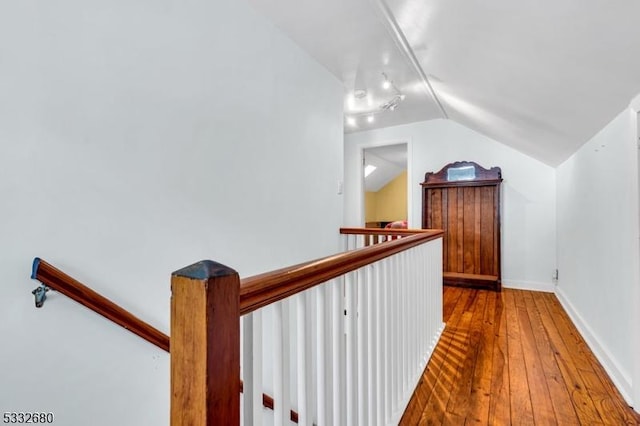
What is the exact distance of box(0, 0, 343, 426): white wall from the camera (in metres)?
1.03

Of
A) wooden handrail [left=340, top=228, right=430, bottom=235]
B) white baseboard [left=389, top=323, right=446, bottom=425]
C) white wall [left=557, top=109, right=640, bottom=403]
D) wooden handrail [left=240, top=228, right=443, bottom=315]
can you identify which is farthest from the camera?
wooden handrail [left=340, top=228, right=430, bottom=235]

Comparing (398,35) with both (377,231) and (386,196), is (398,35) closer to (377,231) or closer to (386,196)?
(377,231)

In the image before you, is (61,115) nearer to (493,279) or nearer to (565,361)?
(565,361)

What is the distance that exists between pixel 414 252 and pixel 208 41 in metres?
1.66

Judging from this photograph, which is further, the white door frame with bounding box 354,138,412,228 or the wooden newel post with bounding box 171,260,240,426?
the white door frame with bounding box 354,138,412,228

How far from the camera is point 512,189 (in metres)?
3.95

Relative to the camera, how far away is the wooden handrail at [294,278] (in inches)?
23.7

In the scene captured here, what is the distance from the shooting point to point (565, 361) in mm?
2098

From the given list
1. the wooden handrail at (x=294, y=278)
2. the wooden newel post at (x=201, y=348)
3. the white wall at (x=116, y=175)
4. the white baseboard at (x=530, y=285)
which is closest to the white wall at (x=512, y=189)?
the white baseboard at (x=530, y=285)

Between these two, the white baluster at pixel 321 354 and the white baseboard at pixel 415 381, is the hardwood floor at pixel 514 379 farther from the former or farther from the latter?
the white baluster at pixel 321 354

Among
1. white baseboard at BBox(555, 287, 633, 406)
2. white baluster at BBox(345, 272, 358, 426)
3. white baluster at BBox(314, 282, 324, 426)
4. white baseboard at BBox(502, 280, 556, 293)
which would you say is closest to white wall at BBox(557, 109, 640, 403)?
white baseboard at BBox(555, 287, 633, 406)

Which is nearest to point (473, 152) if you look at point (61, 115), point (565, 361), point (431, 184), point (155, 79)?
point (431, 184)

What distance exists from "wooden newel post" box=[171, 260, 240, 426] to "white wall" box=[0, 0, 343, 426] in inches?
36.3

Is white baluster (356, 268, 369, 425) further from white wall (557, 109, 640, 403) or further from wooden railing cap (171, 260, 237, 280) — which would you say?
white wall (557, 109, 640, 403)
